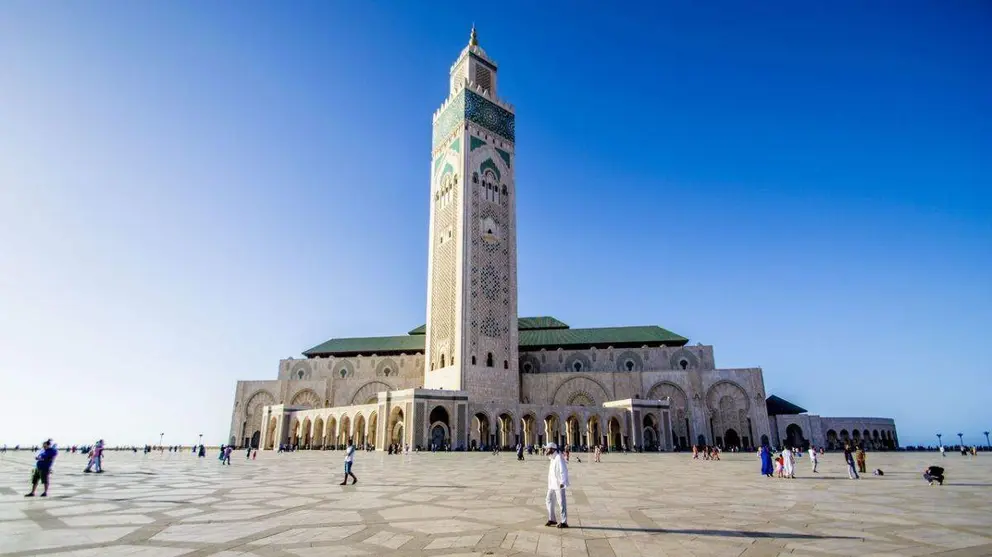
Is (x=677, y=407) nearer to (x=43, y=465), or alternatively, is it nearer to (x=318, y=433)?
(x=318, y=433)

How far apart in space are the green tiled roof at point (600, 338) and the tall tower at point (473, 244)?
340 inches

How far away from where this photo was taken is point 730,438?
44031 millimetres

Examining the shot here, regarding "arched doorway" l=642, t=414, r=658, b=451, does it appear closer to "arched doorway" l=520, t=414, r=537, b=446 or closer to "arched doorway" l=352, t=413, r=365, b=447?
"arched doorway" l=520, t=414, r=537, b=446

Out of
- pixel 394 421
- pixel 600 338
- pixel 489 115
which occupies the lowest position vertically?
pixel 394 421

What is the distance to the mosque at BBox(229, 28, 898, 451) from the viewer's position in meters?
39.5

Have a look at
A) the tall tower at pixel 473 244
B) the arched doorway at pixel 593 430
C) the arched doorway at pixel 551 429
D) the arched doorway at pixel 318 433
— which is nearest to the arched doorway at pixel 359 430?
the arched doorway at pixel 318 433

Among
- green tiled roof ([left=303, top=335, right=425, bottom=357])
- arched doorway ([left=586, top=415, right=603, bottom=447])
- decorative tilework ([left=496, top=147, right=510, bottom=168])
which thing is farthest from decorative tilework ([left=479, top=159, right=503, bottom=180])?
arched doorway ([left=586, top=415, right=603, bottom=447])

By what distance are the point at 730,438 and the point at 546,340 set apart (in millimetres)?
18095

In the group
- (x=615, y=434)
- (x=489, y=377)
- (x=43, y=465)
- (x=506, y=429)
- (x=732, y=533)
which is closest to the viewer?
(x=732, y=533)

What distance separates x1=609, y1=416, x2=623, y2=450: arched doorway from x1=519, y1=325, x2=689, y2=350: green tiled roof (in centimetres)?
968

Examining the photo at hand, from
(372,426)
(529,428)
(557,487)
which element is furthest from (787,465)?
(372,426)

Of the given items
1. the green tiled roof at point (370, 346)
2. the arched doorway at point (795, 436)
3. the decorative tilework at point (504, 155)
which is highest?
the decorative tilework at point (504, 155)

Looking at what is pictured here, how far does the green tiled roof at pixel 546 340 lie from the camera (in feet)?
167

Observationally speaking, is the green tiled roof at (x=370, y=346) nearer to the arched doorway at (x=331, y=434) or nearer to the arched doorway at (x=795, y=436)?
the arched doorway at (x=331, y=434)
